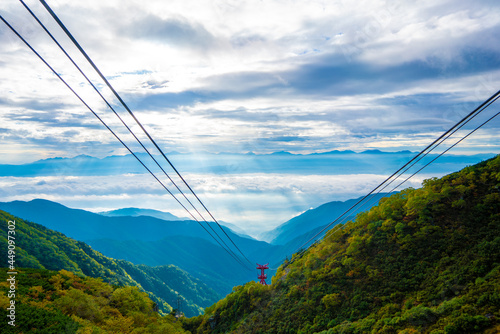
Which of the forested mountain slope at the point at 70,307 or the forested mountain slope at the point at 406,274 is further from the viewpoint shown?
→ the forested mountain slope at the point at 70,307

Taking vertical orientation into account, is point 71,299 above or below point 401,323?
above

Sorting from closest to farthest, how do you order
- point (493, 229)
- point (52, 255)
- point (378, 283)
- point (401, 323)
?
point (401, 323) → point (493, 229) → point (378, 283) → point (52, 255)

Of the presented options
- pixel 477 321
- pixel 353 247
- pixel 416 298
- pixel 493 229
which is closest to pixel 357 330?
pixel 416 298

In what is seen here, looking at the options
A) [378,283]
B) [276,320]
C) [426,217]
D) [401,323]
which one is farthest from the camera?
[276,320]

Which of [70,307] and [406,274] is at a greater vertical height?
[70,307]

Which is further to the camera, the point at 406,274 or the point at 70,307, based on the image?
the point at 406,274

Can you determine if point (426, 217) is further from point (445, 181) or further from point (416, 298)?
point (416, 298)

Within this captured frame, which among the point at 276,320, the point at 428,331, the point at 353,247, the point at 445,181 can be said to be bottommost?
the point at 276,320

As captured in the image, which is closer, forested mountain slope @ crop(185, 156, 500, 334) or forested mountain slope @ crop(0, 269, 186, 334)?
forested mountain slope @ crop(185, 156, 500, 334)
